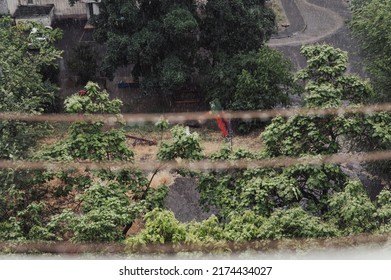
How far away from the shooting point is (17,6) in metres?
39.2

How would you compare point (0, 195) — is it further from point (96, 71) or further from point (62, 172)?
point (96, 71)

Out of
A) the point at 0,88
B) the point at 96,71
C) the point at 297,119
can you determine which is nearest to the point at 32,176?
the point at 0,88

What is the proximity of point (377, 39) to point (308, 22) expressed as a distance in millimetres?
15251

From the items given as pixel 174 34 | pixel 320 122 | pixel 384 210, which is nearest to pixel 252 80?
pixel 174 34

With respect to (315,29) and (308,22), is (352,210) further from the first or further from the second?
(308,22)

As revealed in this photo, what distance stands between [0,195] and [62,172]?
184cm

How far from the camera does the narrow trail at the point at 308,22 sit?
38531mm

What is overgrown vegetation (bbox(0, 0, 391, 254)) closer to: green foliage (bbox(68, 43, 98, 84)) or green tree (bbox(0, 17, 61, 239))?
green tree (bbox(0, 17, 61, 239))

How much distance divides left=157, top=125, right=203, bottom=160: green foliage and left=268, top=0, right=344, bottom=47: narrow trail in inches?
860

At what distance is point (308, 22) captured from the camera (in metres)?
41.0

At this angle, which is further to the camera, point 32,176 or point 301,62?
point 301,62

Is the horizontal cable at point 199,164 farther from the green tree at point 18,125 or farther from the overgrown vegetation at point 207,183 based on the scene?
the green tree at point 18,125

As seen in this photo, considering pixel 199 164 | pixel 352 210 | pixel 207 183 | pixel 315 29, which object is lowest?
pixel 315 29

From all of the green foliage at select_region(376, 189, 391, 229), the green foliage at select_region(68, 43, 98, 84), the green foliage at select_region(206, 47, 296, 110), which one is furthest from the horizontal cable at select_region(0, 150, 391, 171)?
the green foliage at select_region(68, 43, 98, 84)
